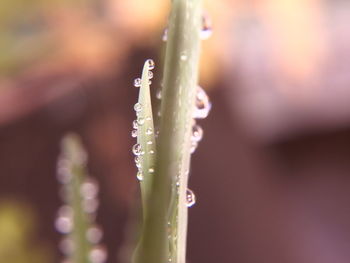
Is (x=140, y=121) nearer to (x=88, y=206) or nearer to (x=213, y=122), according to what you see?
(x=88, y=206)

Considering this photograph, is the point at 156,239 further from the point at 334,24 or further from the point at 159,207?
the point at 334,24

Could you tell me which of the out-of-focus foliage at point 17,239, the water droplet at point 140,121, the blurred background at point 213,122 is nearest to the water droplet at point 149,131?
the water droplet at point 140,121

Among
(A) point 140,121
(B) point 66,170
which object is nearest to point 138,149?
(A) point 140,121

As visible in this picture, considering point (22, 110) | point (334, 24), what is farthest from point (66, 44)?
point (334, 24)

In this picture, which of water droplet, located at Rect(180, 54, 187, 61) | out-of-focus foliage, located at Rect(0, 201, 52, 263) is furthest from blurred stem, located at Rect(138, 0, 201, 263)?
out-of-focus foliage, located at Rect(0, 201, 52, 263)

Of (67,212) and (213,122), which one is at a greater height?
(213,122)

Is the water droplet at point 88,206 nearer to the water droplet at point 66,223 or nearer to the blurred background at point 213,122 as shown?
the water droplet at point 66,223
